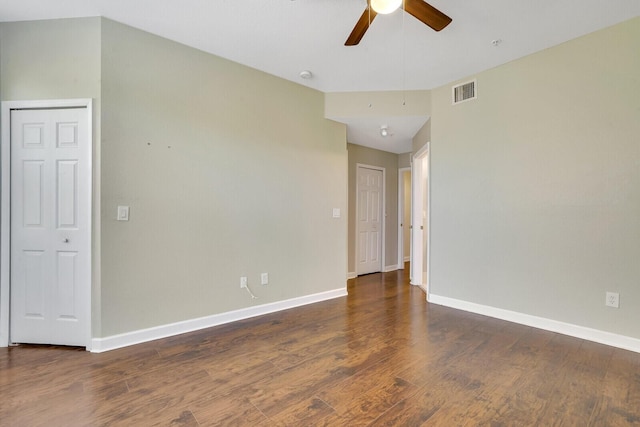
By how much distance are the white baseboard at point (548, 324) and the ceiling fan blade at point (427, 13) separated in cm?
291

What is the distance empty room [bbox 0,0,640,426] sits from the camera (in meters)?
1.96

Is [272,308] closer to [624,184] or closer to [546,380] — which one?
[546,380]

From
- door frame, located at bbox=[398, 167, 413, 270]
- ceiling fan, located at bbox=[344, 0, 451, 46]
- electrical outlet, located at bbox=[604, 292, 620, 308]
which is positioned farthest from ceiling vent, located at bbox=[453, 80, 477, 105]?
door frame, located at bbox=[398, 167, 413, 270]

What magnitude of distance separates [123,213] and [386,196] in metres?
4.52

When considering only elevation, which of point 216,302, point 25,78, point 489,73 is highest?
point 489,73

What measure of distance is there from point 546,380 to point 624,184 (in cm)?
182

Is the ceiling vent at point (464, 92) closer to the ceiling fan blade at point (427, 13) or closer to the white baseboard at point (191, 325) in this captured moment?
the ceiling fan blade at point (427, 13)

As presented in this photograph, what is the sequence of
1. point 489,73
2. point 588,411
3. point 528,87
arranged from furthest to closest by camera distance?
point 489,73, point 528,87, point 588,411

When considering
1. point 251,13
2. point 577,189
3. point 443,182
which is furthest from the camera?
point 443,182

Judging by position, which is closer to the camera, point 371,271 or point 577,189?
point 577,189

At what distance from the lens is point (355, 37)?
2170 millimetres

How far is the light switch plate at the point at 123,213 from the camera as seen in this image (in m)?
2.56

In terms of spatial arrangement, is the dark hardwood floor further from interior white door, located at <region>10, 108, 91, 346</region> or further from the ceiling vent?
the ceiling vent

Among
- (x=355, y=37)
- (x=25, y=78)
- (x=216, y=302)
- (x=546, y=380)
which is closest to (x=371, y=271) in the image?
(x=216, y=302)
